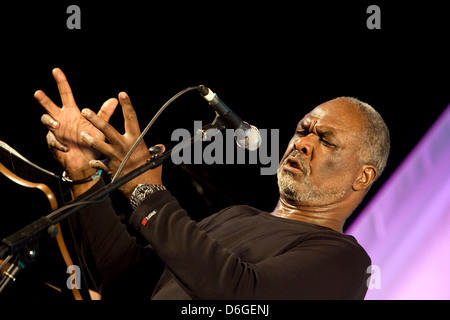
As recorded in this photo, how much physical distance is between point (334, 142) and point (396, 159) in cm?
103

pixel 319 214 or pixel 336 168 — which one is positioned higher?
pixel 336 168

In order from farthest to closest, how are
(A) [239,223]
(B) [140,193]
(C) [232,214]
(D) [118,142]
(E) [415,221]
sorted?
(E) [415,221] < (C) [232,214] < (A) [239,223] < (B) [140,193] < (D) [118,142]

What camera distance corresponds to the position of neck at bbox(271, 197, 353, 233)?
219cm

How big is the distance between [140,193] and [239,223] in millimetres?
663

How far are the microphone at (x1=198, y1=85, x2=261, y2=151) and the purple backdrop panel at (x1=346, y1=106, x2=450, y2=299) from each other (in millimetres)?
1685

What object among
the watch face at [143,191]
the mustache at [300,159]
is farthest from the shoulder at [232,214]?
the watch face at [143,191]

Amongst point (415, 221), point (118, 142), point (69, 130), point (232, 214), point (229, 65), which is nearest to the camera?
point (118, 142)

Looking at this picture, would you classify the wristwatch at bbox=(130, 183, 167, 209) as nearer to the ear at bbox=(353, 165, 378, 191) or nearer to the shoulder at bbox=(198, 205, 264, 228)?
the shoulder at bbox=(198, 205, 264, 228)

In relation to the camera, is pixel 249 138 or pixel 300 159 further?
pixel 300 159

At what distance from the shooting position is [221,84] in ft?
11.4

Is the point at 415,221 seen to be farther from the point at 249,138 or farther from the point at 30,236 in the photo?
the point at 30,236

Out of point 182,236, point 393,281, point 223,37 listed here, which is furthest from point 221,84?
point 182,236

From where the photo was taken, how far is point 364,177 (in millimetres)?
2289

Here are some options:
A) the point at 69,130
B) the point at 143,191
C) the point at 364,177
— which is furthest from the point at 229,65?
the point at 143,191
